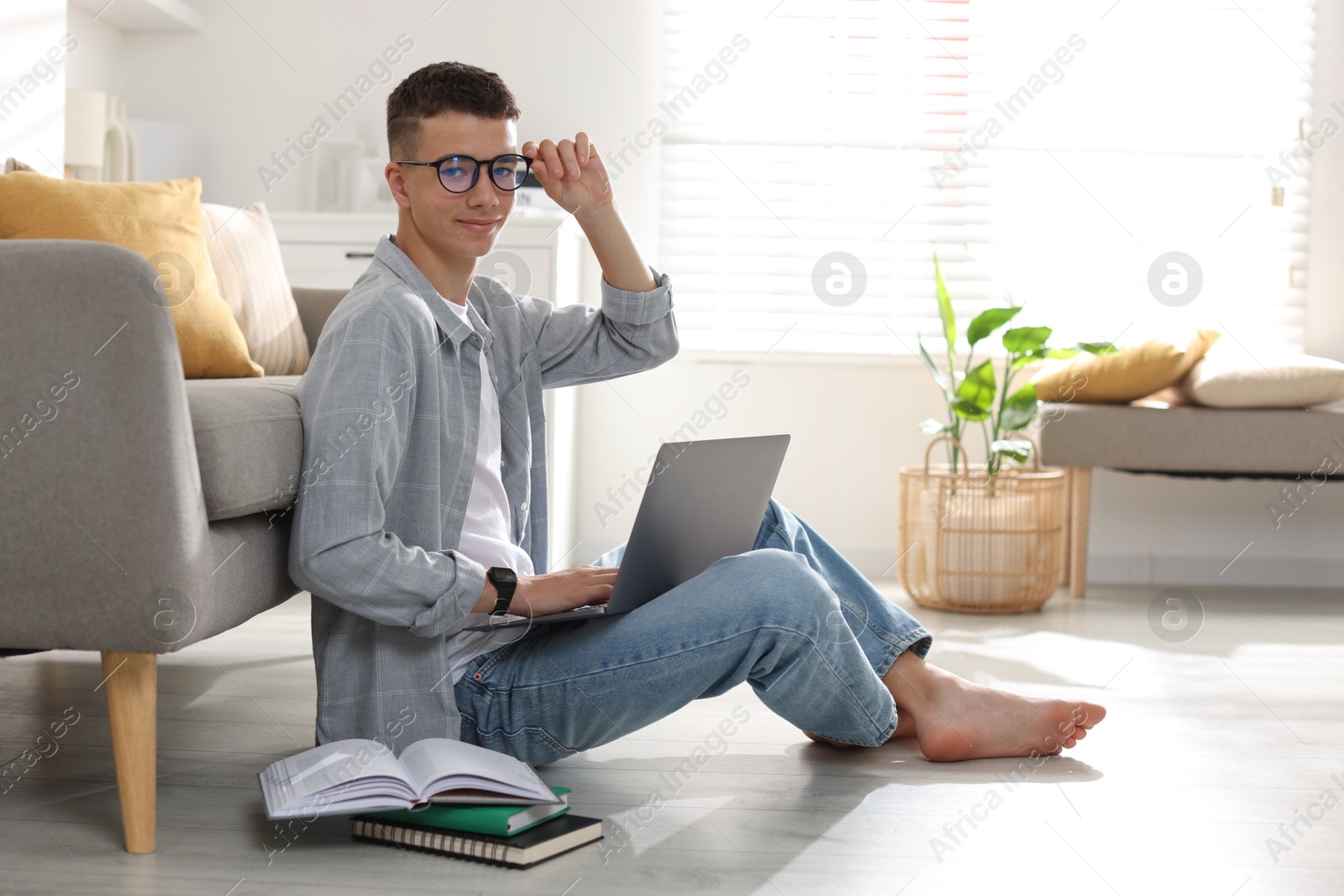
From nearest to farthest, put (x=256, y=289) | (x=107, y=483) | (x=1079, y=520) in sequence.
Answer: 1. (x=107, y=483)
2. (x=256, y=289)
3. (x=1079, y=520)

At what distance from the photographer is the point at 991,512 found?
285 centimetres

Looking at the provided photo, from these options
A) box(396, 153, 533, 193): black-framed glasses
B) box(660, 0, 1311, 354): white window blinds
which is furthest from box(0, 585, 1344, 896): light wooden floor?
box(660, 0, 1311, 354): white window blinds

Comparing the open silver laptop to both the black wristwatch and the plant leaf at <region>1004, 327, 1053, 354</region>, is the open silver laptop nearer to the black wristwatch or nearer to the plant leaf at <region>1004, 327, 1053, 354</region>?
the black wristwatch

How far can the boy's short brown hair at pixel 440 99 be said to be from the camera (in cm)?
137

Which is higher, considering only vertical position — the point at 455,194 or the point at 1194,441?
the point at 455,194

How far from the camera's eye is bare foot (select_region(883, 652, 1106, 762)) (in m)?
1.58

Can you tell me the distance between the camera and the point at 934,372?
2.98 meters

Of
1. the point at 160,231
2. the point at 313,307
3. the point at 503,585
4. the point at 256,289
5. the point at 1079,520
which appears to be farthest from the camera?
the point at 1079,520

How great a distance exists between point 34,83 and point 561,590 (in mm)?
1916

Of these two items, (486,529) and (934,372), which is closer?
→ (486,529)

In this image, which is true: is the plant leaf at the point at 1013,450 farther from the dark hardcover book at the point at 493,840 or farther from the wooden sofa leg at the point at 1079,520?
the dark hardcover book at the point at 493,840

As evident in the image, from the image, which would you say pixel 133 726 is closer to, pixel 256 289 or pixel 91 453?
pixel 91 453

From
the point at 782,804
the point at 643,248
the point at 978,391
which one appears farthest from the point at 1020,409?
the point at 782,804

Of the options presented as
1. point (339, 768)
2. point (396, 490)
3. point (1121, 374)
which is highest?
point (1121, 374)
